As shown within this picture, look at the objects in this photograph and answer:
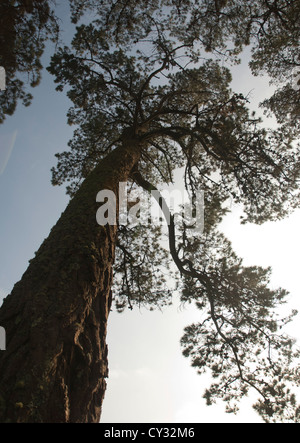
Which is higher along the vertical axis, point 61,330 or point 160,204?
point 160,204

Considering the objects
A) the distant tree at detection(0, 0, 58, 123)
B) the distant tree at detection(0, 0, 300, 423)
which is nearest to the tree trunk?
the distant tree at detection(0, 0, 300, 423)

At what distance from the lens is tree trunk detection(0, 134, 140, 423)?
5.87ft

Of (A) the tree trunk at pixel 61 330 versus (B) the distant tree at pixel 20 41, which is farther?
(B) the distant tree at pixel 20 41

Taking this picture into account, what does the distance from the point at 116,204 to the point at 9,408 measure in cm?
273

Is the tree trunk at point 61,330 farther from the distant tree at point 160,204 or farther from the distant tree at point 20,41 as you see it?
the distant tree at point 20,41

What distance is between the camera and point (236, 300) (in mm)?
6336

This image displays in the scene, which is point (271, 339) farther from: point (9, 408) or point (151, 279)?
point (9, 408)

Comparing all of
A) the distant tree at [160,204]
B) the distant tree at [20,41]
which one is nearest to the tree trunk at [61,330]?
the distant tree at [160,204]

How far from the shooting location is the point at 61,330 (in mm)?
2139

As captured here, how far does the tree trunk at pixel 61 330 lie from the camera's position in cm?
179

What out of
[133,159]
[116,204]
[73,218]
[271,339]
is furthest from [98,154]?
[271,339]

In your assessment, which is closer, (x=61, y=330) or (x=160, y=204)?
(x=61, y=330)

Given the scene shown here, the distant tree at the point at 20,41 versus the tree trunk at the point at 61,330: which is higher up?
the distant tree at the point at 20,41
